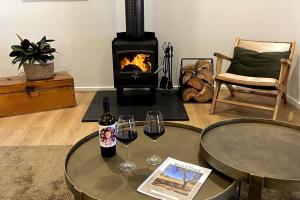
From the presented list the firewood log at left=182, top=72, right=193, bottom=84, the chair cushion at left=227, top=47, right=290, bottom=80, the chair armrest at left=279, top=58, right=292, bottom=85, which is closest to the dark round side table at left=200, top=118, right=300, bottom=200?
the chair armrest at left=279, top=58, right=292, bottom=85

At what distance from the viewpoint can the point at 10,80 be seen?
11.3ft

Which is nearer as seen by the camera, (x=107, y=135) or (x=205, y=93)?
(x=107, y=135)

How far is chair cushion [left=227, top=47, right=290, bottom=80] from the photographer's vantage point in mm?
3302

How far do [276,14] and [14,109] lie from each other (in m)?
3.21

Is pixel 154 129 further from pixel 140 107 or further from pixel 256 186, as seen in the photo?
pixel 140 107

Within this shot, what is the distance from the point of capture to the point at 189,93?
12.3 ft

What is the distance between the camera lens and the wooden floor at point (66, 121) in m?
2.82

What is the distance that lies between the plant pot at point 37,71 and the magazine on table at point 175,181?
235 centimetres

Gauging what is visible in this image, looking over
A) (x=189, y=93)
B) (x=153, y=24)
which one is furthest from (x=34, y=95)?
(x=189, y=93)

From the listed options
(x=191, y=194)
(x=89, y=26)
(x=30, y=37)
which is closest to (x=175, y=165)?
(x=191, y=194)

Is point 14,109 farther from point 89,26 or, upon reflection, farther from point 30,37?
point 89,26

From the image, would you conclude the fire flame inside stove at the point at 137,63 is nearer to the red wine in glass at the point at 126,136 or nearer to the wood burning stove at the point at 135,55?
the wood burning stove at the point at 135,55

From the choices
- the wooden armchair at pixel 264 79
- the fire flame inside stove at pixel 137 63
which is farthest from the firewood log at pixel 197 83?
Result: the fire flame inside stove at pixel 137 63

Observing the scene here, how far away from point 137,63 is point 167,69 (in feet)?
2.47
